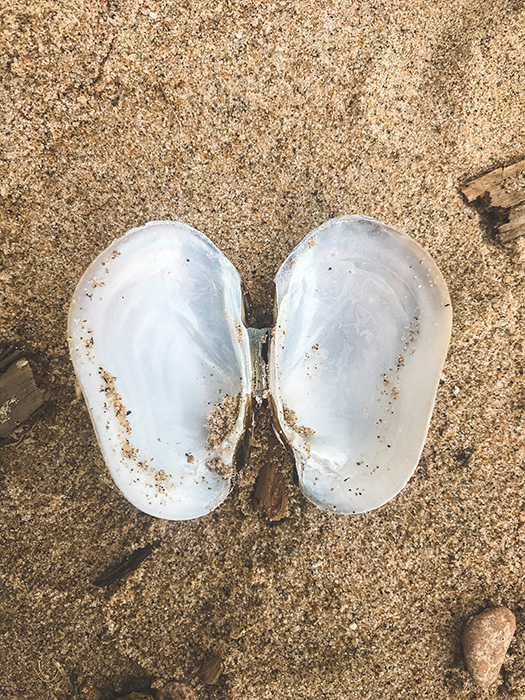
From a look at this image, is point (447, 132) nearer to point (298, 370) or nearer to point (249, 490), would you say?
point (298, 370)

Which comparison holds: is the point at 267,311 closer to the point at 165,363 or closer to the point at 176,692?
the point at 165,363

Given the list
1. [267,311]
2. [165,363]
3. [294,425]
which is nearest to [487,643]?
[294,425]

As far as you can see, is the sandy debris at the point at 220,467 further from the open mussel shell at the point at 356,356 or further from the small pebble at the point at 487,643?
the small pebble at the point at 487,643

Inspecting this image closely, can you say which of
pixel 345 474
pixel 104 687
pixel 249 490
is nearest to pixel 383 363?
pixel 345 474

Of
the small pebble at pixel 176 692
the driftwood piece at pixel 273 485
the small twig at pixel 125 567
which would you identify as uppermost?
the driftwood piece at pixel 273 485

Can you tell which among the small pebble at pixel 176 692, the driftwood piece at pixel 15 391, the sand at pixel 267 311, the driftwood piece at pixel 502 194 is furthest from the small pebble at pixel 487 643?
the driftwood piece at pixel 15 391
